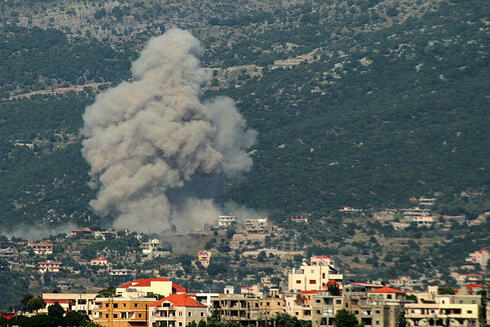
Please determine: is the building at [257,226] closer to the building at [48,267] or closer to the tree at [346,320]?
the building at [48,267]

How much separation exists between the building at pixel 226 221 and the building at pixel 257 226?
1432 millimetres

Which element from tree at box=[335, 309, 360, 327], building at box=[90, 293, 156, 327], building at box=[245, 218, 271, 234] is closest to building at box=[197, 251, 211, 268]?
building at box=[245, 218, 271, 234]

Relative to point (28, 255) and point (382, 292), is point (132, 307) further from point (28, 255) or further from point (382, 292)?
point (28, 255)

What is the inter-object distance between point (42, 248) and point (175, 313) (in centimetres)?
6623

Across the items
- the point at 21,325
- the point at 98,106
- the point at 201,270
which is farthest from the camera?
the point at 98,106

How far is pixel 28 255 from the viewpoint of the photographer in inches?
7308

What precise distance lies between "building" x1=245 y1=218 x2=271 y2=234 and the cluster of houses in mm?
51450

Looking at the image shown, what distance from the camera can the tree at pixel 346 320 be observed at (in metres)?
111

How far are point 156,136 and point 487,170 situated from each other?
119 ft

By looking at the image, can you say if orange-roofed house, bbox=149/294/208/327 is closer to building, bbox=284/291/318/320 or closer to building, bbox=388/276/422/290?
building, bbox=284/291/318/320

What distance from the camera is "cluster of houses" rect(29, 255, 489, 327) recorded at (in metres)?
116

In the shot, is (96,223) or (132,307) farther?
(96,223)

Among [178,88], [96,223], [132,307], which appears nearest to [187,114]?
[178,88]

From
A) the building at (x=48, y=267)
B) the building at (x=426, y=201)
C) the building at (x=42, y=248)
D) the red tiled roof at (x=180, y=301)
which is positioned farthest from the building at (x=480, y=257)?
the red tiled roof at (x=180, y=301)
